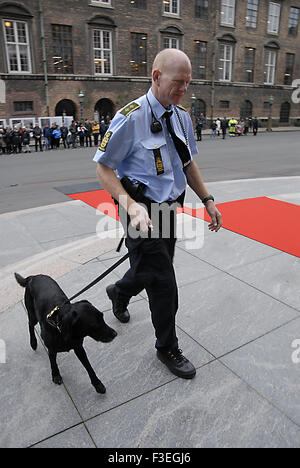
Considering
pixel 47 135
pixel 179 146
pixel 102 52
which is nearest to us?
pixel 179 146

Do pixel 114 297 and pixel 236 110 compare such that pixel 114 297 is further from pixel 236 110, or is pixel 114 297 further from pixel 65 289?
pixel 236 110

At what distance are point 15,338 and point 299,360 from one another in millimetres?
2199

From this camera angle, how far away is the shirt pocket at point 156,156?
212 centimetres

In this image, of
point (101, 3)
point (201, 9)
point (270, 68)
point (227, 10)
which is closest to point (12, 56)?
point (101, 3)

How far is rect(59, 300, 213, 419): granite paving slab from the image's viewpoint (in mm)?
2232

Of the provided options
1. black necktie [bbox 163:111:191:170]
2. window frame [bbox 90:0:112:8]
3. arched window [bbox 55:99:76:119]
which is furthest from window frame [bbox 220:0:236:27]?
black necktie [bbox 163:111:191:170]

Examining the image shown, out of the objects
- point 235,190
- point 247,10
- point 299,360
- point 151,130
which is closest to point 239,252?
point 299,360

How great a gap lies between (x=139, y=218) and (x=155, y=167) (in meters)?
0.40

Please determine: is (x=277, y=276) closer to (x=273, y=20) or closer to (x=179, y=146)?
(x=179, y=146)

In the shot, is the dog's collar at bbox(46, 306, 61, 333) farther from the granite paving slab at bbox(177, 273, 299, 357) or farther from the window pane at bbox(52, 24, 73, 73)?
the window pane at bbox(52, 24, 73, 73)

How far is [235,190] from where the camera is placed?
7.89 metres

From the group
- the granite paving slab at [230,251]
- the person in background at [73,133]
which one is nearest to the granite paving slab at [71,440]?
the granite paving slab at [230,251]

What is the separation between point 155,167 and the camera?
7.04ft

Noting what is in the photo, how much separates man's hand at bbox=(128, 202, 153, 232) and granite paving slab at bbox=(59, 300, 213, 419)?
3.67 feet
